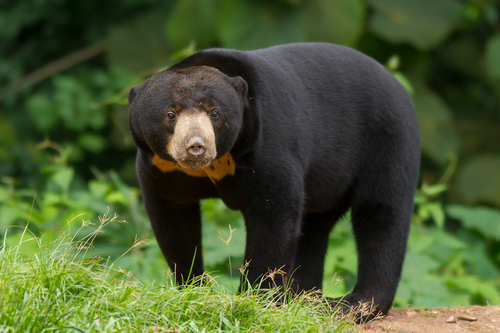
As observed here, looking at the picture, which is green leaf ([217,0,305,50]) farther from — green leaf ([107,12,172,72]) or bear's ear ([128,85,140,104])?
bear's ear ([128,85,140,104])

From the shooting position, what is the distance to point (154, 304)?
2729 millimetres

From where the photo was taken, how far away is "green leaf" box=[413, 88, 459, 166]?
9.13 metres

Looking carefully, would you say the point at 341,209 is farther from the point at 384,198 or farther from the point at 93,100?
the point at 93,100

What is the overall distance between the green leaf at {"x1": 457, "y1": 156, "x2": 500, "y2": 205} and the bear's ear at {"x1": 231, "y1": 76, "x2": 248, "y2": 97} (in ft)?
22.9

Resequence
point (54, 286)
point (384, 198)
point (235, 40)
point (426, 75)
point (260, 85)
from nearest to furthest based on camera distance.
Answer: point (54, 286)
point (260, 85)
point (384, 198)
point (235, 40)
point (426, 75)

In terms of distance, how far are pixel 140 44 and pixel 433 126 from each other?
14.6ft

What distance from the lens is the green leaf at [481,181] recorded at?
9.38m

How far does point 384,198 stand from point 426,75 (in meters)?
6.95

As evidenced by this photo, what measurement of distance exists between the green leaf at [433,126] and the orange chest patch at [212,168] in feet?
20.2

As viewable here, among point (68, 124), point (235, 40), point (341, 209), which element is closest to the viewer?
point (341, 209)

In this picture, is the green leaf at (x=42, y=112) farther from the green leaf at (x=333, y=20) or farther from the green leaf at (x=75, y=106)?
the green leaf at (x=333, y=20)

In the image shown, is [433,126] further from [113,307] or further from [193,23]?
[113,307]

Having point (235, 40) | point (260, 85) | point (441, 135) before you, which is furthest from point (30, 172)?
point (260, 85)

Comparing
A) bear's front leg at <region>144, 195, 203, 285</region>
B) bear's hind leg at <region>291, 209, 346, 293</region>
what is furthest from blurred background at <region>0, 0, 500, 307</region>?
bear's front leg at <region>144, 195, 203, 285</region>
